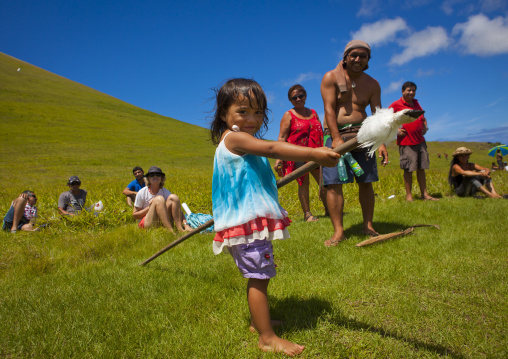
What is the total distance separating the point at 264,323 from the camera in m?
2.22

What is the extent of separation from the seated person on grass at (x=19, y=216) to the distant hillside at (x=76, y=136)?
41.6ft

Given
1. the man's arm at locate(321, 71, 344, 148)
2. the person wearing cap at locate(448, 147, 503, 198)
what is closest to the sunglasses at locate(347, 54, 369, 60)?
the man's arm at locate(321, 71, 344, 148)

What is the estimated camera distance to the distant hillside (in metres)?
25.2

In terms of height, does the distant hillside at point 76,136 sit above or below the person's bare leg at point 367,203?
above

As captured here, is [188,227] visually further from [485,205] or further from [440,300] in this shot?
[485,205]

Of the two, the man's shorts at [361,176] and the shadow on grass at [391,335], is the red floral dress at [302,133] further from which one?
the shadow on grass at [391,335]

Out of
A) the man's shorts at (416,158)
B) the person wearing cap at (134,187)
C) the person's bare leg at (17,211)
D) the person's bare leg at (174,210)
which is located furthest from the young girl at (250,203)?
the person wearing cap at (134,187)

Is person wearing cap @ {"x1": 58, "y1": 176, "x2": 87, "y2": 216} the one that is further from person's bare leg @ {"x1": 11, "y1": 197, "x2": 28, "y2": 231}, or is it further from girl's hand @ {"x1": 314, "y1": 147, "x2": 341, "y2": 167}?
girl's hand @ {"x1": 314, "y1": 147, "x2": 341, "y2": 167}

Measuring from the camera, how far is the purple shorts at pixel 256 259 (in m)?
2.22

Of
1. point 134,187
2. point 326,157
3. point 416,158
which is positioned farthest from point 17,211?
point 416,158

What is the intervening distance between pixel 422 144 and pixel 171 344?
7.17m

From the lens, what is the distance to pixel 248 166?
2.22m

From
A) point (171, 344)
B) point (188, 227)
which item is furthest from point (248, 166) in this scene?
point (188, 227)

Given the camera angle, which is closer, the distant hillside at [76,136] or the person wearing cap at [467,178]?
the person wearing cap at [467,178]
